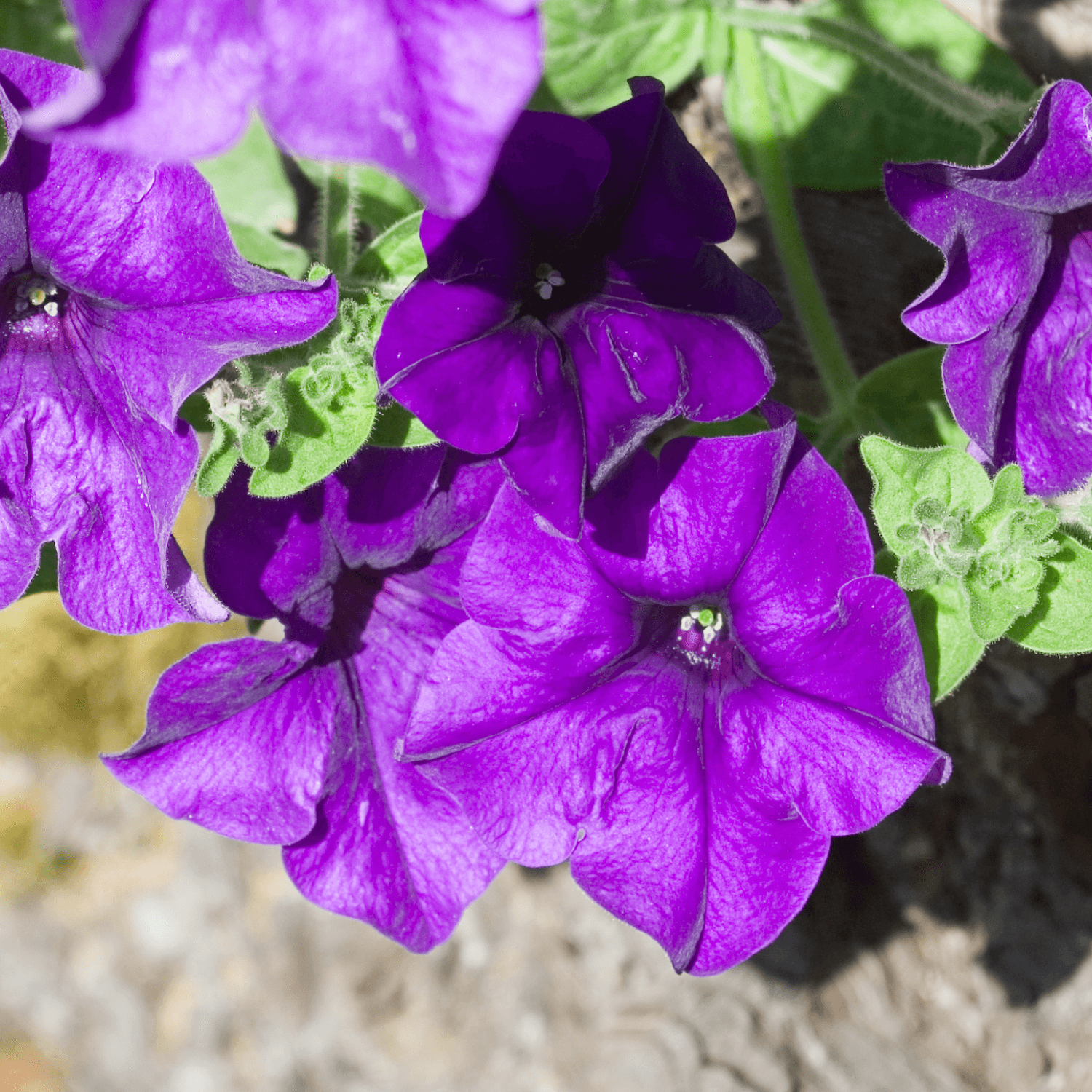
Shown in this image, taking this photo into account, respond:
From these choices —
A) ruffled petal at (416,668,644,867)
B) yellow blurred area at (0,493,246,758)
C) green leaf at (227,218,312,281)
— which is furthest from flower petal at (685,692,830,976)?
yellow blurred area at (0,493,246,758)

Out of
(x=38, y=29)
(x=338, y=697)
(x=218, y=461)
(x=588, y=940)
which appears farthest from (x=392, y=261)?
(x=588, y=940)

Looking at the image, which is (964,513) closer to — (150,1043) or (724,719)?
(724,719)

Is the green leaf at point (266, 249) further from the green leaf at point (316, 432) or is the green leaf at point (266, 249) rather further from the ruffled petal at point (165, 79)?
the ruffled petal at point (165, 79)

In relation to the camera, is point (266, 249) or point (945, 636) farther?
point (266, 249)

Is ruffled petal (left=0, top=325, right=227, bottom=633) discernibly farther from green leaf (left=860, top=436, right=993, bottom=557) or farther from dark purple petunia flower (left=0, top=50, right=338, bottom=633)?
green leaf (left=860, top=436, right=993, bottom=557)

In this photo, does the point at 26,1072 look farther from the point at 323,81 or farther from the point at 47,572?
the point at 323,81

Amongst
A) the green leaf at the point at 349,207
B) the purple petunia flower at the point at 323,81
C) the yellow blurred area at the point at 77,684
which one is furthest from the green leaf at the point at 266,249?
the yellow blurred area at the point at 77,684
